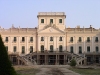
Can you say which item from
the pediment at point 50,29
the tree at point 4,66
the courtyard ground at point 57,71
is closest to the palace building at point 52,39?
the pediment at point 50,29

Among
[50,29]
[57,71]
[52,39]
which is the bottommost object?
[57,71]

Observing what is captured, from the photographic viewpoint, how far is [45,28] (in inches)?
2672

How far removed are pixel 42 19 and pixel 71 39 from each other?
9.48 m

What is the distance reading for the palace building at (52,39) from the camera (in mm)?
67750

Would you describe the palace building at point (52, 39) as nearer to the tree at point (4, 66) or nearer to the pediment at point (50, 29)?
the pediment at point (50, 29)

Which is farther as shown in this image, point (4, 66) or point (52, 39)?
point (52, 39)

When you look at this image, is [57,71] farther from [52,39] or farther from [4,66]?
[52,39]

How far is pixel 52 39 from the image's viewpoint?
222ft

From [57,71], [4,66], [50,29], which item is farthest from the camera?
[50,29]

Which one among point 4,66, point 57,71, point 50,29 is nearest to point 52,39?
point 50,29

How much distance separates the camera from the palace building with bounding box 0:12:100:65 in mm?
67750

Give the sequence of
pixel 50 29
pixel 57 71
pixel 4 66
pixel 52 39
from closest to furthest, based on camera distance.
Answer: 1. pixel 4 66
2. pixel 57 71
3. pixel 52 39
4. pixel 50 29

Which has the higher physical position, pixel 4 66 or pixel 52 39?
pixel 52 39

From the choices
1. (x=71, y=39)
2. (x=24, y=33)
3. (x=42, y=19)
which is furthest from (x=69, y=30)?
(x=24, y=33)
